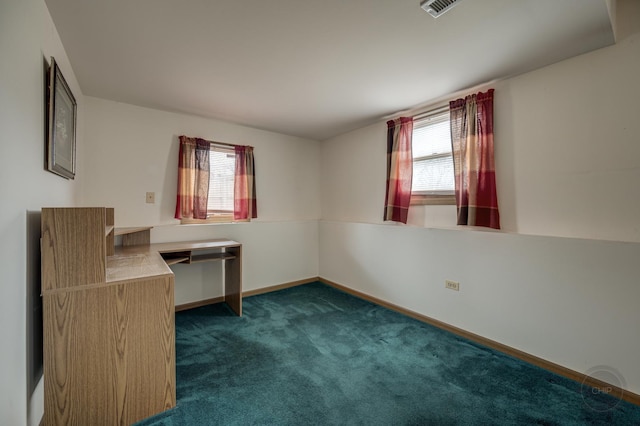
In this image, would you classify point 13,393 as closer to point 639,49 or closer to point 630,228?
point 630,228

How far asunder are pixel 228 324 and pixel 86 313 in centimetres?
155

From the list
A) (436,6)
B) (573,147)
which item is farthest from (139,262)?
(573,147)

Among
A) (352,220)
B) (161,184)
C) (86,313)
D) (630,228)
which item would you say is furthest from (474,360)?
(161,184)

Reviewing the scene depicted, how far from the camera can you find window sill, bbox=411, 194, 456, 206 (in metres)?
2.79

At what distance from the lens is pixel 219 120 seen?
3498 mm

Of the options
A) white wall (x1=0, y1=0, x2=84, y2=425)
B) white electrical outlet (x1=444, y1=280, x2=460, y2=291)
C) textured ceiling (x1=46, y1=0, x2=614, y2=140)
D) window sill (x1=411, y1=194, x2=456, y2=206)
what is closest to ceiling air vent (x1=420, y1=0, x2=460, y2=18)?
textured ceiling (x1=46, y1=0, x2=614, y2=140)

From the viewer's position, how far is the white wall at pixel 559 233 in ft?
5.93

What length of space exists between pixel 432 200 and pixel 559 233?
1090mm

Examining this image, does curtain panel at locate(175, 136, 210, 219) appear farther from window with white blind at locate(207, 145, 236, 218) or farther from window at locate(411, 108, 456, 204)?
window at locate(411, 108, 456, 204)

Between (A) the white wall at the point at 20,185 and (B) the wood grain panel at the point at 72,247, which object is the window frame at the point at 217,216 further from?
(B) the wood grain panel at the point at 72,247

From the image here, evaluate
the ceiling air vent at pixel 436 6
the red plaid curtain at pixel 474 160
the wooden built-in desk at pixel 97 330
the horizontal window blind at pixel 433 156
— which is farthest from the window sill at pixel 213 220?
the ceiling air vent at pixel 436 6

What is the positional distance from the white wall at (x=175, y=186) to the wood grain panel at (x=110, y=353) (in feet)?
5.57

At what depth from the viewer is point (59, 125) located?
1710mm

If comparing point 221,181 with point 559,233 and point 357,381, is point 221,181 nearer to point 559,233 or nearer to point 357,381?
point 357,381
